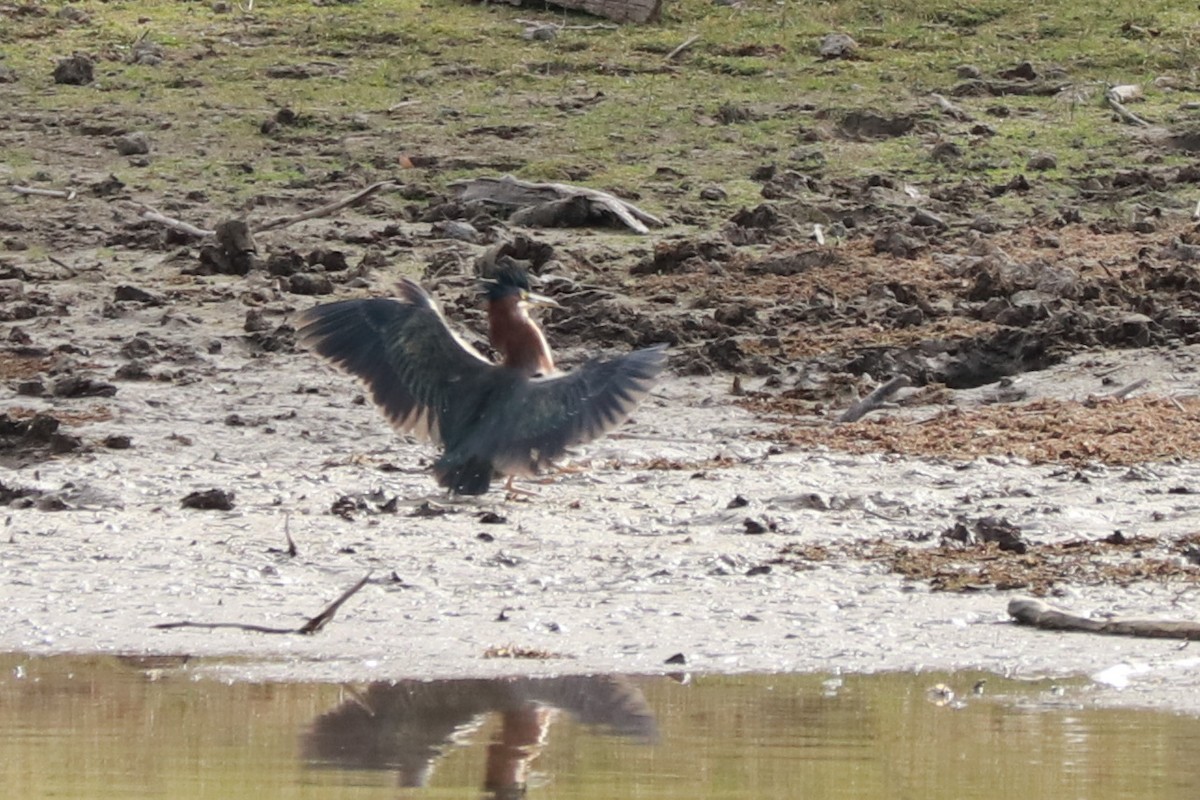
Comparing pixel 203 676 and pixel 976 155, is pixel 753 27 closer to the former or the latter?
pixel 976 155

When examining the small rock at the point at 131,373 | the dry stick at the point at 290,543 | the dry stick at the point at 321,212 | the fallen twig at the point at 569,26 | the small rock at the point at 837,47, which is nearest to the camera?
the dry stick at the point at 290,543

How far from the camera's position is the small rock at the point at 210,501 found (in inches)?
335

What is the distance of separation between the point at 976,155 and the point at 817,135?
1.04 meters

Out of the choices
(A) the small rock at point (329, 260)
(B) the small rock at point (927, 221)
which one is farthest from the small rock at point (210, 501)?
(B) the small rock at point (927, 221)

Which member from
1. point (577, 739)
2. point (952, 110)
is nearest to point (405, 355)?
point (577, 739)

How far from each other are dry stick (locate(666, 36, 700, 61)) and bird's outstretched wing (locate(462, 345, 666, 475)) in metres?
9.52

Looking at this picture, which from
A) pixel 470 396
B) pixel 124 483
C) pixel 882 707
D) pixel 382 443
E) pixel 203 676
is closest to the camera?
pixel 882 707

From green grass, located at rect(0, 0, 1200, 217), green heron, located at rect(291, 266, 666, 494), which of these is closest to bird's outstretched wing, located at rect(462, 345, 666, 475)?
green heron, located at rect(291, 266, 666, 494)

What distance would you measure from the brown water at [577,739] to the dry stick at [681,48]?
37.2ft

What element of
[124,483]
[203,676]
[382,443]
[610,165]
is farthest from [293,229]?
[203,676]

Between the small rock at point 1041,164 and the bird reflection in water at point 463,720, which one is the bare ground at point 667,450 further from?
the small rock at point 1041,164

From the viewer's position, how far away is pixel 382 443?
9875mm

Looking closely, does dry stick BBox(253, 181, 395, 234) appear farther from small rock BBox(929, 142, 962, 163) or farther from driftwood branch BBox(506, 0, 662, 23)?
driftwood branch BBox(506, 0, 662, 23)

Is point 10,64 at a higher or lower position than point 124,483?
higher
